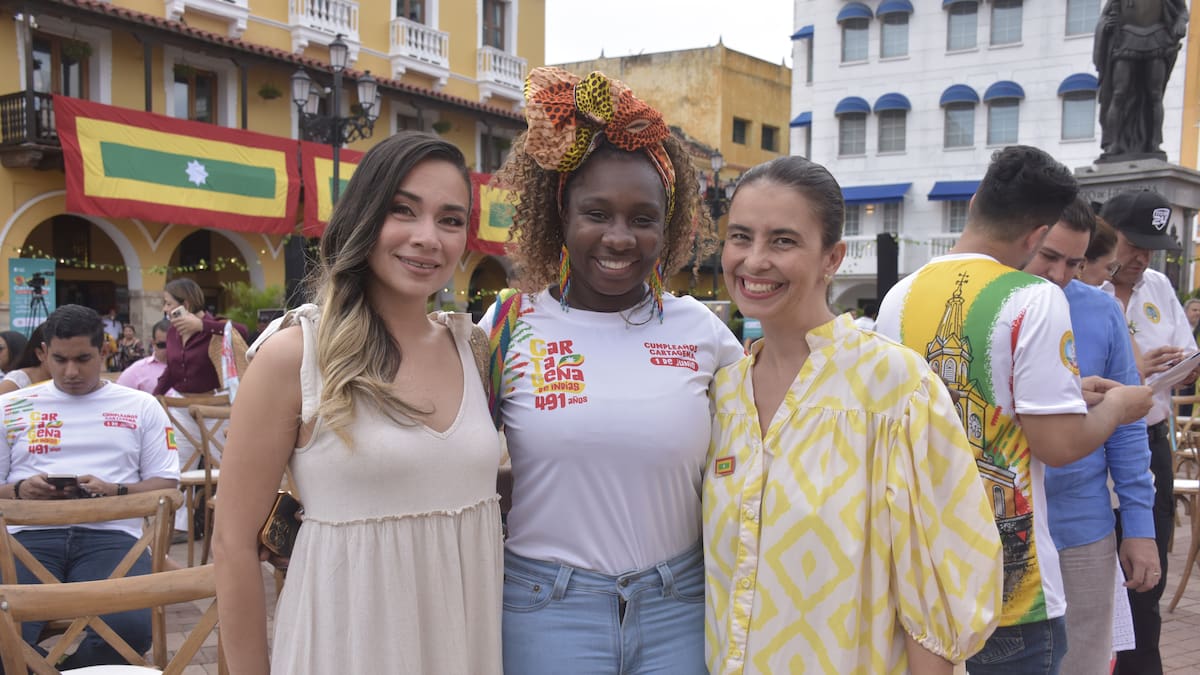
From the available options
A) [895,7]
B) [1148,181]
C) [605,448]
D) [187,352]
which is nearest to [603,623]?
[605,448]

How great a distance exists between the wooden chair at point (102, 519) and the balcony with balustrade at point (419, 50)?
680 inches

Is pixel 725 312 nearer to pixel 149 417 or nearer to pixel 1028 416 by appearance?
pixel 149 417

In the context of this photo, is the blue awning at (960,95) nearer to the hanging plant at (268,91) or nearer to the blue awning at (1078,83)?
the blue awning at (1078,83)

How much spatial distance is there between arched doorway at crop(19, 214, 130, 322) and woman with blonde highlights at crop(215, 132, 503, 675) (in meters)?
17.3

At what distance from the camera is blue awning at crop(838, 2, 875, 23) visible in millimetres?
25328

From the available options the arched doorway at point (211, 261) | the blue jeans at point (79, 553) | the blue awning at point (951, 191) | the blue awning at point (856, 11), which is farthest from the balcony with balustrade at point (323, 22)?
the blue awning at point (951, 191)

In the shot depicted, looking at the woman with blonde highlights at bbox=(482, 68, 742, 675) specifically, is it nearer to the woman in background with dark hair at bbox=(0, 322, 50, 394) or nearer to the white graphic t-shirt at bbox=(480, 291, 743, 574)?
the white graphic t-shirt at bbox=(480, 291, 743, 574)

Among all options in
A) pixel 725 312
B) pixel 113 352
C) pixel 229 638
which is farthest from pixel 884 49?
pixel 229 638

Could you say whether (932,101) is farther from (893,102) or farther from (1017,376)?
(1017,376)

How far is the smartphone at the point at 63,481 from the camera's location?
374 centimetres

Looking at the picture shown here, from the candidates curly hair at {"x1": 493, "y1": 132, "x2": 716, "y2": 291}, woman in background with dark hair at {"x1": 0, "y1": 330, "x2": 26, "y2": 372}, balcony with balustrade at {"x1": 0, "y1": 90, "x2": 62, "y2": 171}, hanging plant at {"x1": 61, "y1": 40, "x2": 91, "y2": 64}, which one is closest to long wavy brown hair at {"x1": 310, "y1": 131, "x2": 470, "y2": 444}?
curly hair at {"x1": 493, "y1": 132, "x2": 716, "y2": 291}

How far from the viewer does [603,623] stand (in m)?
1.92

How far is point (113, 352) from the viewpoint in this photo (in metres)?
15.2

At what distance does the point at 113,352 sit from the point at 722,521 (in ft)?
51.7
